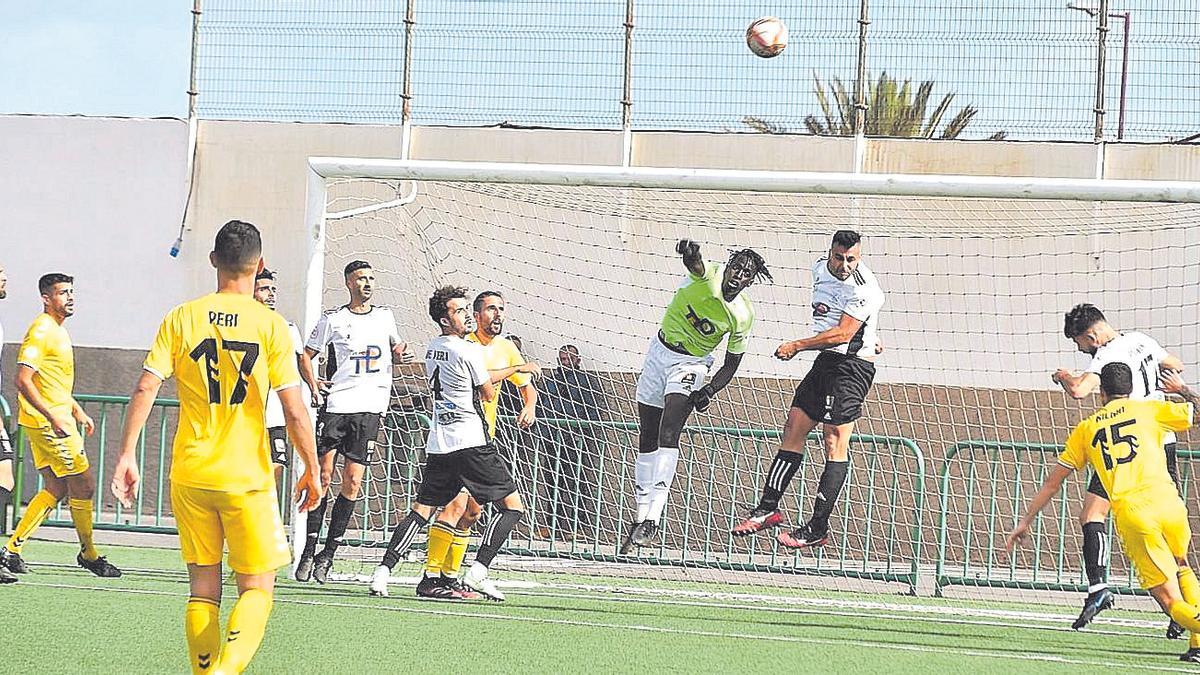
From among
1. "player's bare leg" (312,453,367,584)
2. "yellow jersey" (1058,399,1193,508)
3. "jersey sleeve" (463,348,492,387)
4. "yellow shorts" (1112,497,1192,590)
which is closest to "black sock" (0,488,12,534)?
"player's bare leg" (312,453,367,584)

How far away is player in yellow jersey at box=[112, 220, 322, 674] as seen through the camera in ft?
19.2

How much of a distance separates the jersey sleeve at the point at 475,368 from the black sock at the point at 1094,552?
13.0 feet

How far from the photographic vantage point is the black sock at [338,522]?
34.2 ft

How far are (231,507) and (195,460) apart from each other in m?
0.23

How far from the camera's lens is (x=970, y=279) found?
13.3 m

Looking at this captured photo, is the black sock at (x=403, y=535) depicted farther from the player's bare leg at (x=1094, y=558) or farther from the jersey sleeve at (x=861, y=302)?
the player's bare leg at (x=1094, y=558)

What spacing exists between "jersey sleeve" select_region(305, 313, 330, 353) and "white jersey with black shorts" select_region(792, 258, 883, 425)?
129 inches

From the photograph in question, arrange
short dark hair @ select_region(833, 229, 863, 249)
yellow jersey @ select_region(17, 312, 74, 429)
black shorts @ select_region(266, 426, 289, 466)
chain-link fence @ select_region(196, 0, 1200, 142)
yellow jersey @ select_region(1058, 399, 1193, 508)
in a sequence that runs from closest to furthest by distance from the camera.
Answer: yellow jersey @ select_region(1058, 399, 1193, 508) → short dark hair @ select_region(833, 229, 863, 249) → yellow jersey @ select_region(17, 312, 74, 429) → black shorts @ select_region(266, 426, 289, 466) → chain-link fence @ select_region(196, 0, 1200, 142)

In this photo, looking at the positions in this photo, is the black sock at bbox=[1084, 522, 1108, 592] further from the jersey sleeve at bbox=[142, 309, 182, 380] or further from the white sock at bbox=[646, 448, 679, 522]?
the jersey sleeve at bbox=[142, 309, 182, 380]

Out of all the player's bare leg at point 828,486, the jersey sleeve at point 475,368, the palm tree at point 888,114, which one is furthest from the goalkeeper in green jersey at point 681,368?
the palm tree at point 888,114

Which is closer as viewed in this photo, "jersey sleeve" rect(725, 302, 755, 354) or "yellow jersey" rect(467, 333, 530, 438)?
"jersey sleeve" rect(725, 302, 755, 354)

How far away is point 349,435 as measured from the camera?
10.5 meters

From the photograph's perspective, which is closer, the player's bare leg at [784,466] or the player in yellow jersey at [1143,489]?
the player in yellow jersey at [1143,489]

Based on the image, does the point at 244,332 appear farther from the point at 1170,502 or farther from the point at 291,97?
the point at 291,97
